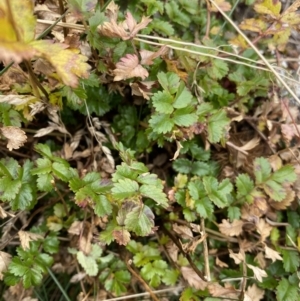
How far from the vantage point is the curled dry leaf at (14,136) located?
1241mm

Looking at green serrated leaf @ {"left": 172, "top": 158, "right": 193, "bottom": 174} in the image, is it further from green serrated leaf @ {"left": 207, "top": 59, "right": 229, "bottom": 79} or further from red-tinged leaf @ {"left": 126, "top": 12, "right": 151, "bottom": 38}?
red-tinged leaf @ {"left": 126, "top": 12, "right": 151, "bottom": 38}

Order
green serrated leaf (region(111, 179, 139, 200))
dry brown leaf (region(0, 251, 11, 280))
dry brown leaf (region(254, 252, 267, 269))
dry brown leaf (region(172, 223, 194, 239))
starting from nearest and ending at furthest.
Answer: green serrated leaf (region(111, 179, 139, 200)), dry brown leaf (region(0, 251, 11, 280)), dry brown leaf (region(172, 223, 194, 239)), dry brown leaf (region(254, 252, 267, 269))

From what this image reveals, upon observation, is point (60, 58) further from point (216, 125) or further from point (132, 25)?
point (216, 125)

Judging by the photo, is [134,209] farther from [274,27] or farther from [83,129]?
[274,27]

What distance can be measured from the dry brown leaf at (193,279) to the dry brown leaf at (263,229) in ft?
0.83

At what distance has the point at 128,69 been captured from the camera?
1.27m

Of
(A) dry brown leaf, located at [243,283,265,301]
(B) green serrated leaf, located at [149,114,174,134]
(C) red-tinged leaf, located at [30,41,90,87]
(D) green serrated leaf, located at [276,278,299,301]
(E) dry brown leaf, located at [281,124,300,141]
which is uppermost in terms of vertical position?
(C) red-tinged leaf, located at [30,41,90,87]

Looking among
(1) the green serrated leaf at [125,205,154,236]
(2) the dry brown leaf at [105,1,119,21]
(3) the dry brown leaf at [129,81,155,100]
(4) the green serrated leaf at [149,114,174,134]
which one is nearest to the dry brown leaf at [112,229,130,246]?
(1) the green serrated leaf at [125,205,154,236]

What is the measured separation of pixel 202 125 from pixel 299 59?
539mm

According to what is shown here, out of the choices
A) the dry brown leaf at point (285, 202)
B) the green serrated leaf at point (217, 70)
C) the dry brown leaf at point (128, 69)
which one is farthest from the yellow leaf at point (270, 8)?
the dry brown leaf at point (285, 202)

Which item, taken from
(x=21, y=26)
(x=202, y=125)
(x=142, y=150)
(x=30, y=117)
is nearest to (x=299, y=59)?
(x=202, y=125)

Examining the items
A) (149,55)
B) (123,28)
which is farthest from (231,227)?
(123,28)

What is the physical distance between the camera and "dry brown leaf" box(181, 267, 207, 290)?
4.60 ft

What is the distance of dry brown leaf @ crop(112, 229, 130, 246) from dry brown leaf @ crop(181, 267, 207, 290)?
0.27 m
